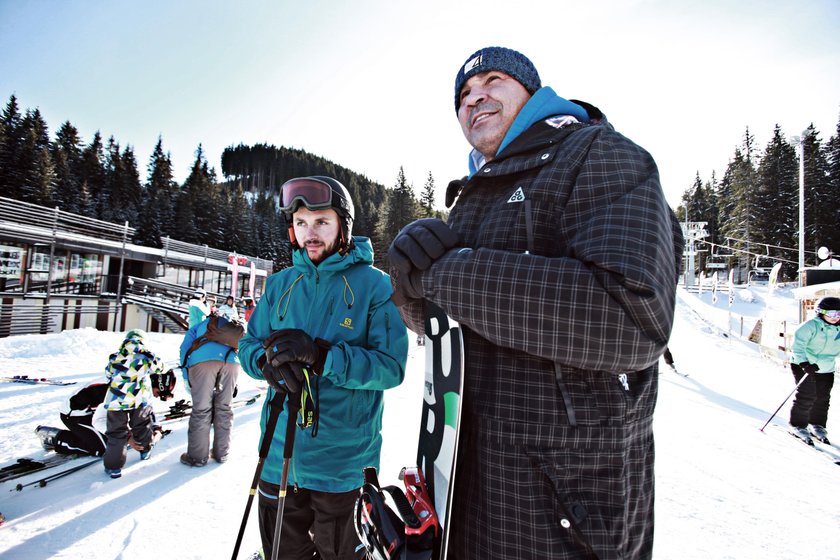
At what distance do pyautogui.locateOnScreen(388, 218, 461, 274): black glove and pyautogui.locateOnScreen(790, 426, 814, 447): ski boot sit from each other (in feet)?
24.7

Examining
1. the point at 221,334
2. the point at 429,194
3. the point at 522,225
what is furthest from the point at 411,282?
the point at 429,194

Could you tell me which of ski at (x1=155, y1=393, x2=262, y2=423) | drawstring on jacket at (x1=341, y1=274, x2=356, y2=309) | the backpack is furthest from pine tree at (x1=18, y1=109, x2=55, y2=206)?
drawstring on jacket at (x1=341, y1=274, x2=356, y2=309)

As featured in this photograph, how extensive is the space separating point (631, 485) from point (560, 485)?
28 cm

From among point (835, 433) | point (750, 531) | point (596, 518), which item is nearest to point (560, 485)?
point (596, 518)

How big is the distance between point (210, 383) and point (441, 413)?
4241mm

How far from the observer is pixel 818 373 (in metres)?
6.03

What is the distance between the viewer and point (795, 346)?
20.8 feet

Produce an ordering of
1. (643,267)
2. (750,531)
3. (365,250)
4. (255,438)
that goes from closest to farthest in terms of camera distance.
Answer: (643,267) < (365,250) < (750,531) < (255,438)

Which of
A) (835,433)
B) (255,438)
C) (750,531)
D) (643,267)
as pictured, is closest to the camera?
(643,267)

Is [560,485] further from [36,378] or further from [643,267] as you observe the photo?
[36,378]

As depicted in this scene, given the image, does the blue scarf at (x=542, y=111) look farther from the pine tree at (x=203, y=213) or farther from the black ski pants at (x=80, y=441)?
the pine tree at (x=203, y=213)

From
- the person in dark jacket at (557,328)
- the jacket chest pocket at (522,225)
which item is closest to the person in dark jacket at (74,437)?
the person in dark jacket at (557,328)

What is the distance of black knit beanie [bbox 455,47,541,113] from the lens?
1.52m

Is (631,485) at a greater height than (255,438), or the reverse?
(631,485)
